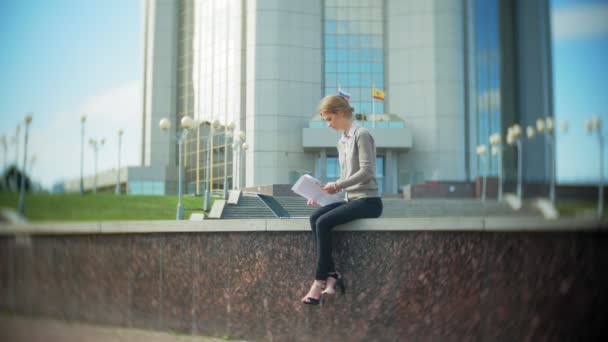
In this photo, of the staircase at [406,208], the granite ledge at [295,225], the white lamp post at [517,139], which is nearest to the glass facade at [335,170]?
the staircase at [406,208]

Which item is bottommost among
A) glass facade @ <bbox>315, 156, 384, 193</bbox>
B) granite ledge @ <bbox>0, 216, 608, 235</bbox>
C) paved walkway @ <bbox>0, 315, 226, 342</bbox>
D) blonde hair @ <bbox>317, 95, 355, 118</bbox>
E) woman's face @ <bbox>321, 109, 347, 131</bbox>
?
paved walkway @ <bbox>0, 315, 226, 342</bbox>

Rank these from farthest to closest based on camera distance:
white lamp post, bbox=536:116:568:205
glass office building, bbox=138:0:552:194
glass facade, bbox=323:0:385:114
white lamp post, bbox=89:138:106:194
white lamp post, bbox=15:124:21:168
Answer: white lamp post, bbox=89:138:106:194 < glass facade, bbox=323:0:385:114 < glass office building, bbox=138:0:552:194 < white lamp post, bbox=15:124:21:168 < white lamp post, bbox=536:116:568:205

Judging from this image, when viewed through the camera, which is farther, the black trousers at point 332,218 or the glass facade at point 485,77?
the black trousers at point 332,218

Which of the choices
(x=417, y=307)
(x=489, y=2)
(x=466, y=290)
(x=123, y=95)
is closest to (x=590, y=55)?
(x=489, y=2)

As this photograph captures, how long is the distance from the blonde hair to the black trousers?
2.87 feet

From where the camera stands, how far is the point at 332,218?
620cm

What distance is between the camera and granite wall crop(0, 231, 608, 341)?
15.5ft

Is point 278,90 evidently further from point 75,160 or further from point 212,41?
point 75,160

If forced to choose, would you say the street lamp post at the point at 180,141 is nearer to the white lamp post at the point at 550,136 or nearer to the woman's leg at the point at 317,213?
the woman's leg at the point at 317,213

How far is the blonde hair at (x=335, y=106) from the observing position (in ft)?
20.5

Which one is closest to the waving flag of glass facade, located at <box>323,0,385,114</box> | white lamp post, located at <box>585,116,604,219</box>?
glass facade, located at <box>323,0,385,114</box>

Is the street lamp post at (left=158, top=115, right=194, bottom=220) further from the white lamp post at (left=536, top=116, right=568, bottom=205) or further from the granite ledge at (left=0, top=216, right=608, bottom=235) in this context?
the white lamp post at (left=536, top=116, right=568, bottom=205)

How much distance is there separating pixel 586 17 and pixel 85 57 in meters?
4.71

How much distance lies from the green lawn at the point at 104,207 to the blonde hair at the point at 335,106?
160 centimetres
